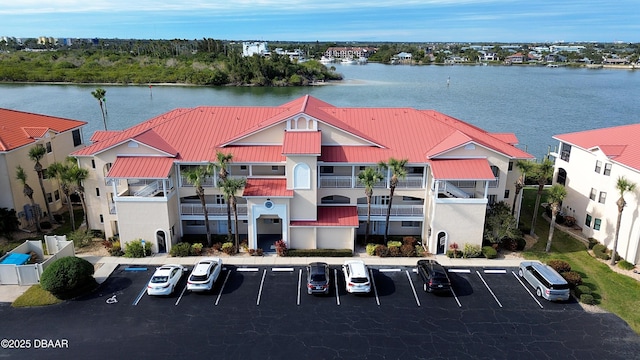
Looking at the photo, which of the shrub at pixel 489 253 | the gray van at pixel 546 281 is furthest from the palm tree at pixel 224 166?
the gray van at pixel 546 281

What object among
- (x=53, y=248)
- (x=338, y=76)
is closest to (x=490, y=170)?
(x=53, y=248)

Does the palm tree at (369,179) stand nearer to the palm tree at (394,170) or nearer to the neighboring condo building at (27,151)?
the palm tree at (394,170)

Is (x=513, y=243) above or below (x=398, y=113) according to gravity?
below

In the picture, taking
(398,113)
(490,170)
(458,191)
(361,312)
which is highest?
(398,113)

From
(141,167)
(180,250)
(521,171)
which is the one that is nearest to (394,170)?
(521,171)

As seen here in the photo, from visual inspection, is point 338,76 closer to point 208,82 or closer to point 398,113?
point 208,82

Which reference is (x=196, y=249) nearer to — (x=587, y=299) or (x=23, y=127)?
(x=23, y=127)

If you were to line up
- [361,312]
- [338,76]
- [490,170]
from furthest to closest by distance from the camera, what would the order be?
[338,76], [490,170], [361,312]
